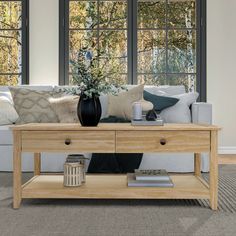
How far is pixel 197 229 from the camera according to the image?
1.87 m

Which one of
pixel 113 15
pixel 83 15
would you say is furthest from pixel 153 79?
pixel 83 15

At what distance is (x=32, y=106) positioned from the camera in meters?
3.69

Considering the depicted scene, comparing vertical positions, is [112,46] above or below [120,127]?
above

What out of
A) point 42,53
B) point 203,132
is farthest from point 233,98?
point 203,132

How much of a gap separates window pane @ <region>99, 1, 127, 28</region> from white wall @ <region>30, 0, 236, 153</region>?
0.59 meters

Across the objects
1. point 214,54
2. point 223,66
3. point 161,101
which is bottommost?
point 161,101

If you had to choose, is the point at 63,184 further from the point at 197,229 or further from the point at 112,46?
the point at 112,46

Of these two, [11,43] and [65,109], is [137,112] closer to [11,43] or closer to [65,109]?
[65,109]

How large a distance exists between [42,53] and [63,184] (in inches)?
118

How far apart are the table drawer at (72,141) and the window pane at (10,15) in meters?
3.23

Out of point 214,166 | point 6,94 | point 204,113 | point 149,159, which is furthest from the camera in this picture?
point 6,94

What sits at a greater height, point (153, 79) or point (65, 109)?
point (153, 79)

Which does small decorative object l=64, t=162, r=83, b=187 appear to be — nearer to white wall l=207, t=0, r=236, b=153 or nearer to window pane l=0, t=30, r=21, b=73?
window pane l=0, t=30, r=21, b=73

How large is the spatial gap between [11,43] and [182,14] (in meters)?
2.19
